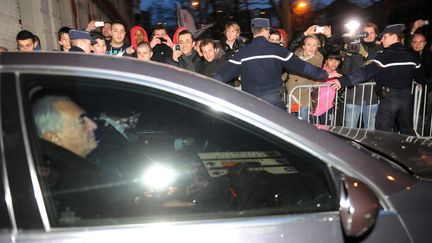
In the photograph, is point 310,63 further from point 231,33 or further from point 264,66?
point 231,33

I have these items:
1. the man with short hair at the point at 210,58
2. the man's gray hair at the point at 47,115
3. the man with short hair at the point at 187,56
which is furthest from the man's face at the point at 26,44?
the man's gray hair at the point at 47,115

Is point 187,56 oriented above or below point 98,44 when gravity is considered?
below

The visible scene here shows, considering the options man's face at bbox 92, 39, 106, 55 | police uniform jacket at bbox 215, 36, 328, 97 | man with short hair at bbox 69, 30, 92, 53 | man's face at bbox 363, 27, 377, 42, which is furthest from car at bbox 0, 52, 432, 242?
man's face at bbox 363, 27, 377, 42

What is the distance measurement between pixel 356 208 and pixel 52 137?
1.14 meters

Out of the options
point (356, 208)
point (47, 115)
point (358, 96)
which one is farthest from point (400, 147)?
point (358, 96)

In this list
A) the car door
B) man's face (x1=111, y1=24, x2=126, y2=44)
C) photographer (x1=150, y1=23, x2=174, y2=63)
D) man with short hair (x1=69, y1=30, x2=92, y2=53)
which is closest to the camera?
the car door

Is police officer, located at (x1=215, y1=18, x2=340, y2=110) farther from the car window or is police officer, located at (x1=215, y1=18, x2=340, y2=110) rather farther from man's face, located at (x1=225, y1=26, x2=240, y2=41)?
the car window

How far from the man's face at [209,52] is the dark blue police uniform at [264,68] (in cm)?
92

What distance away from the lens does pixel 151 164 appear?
4.87ft

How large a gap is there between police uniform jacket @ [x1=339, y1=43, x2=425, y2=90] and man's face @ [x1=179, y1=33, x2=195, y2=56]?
219cm

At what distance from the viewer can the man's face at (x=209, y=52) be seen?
5.20m

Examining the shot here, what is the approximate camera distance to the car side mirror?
131 cm

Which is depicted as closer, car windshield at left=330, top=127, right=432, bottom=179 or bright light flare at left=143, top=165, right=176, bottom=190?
bright light flare at left=143, top=165, right=176, bottom=190

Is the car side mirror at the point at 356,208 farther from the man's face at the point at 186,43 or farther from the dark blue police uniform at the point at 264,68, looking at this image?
the man's face at the point at 186,43
